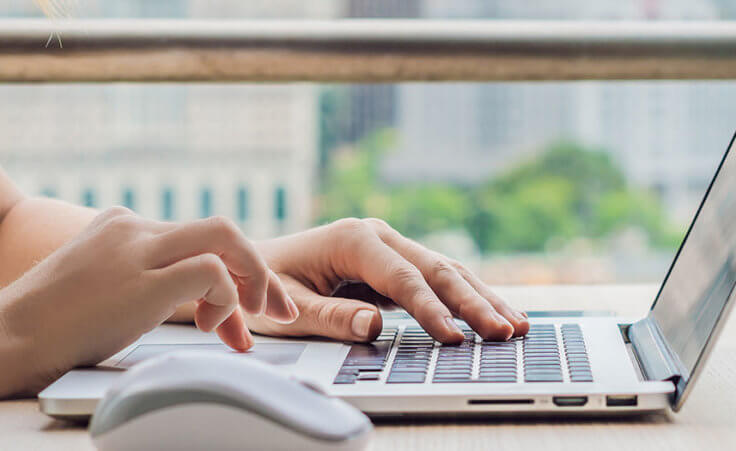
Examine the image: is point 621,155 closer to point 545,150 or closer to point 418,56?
point 545,150

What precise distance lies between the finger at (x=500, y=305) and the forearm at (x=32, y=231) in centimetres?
34

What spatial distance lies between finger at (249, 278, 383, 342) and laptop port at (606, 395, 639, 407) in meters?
0.19

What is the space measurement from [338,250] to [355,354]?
0.45 ft

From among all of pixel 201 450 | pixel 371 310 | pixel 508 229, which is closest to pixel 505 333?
pixel 371 310

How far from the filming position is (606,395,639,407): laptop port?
1.29ft

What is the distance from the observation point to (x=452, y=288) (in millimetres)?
573

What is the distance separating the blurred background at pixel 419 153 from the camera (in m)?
23.4

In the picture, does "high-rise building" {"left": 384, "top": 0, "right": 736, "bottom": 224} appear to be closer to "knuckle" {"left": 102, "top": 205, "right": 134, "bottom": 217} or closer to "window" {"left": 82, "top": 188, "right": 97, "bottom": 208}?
"window" {"left": 82, "top": 188, "right": 97, "bottom": 208}

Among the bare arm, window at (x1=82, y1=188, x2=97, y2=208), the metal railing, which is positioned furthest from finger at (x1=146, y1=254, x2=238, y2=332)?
window at (x1=82, y1=188, x2=97, y2=208)

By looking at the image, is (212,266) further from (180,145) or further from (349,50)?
(180,145)

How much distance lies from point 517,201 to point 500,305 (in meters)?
22.9

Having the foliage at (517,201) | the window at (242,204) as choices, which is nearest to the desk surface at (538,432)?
the foliage at (517,201)

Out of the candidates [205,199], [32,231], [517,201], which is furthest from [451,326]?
[205,199]

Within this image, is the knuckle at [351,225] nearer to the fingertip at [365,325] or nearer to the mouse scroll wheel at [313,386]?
the fingertip at [365,325]
